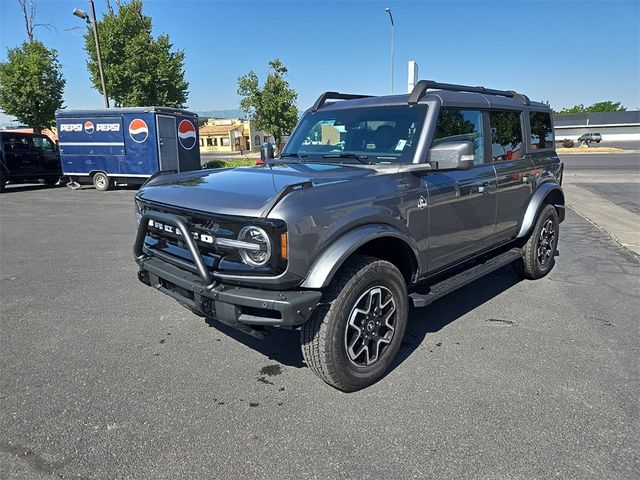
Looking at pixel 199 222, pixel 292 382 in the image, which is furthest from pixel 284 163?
pixel 292 382

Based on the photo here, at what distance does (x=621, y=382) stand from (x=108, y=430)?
335cm

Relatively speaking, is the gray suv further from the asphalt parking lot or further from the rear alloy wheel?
the rear alloy wheel

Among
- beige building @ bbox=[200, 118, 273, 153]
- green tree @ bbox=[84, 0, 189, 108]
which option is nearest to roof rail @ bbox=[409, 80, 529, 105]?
green tree @ bbox=[84, 0, 189, 108]

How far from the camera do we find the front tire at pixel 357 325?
2859 mm

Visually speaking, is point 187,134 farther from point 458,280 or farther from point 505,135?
point 458,280

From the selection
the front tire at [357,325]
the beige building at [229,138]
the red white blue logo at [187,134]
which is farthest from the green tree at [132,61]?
the beige building at [229,138]

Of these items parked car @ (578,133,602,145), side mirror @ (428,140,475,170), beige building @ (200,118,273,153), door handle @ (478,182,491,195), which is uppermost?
beige building @ (200,118,273,153)

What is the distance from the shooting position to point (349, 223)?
2865 millimetres

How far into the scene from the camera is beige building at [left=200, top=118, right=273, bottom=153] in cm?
6988

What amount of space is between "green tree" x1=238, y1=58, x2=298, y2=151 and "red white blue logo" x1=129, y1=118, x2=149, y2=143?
2057 cm

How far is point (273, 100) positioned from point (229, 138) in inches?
1483

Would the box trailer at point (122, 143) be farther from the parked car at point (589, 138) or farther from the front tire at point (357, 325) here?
the parked car at point (589, 138)

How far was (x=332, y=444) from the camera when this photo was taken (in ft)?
8.33

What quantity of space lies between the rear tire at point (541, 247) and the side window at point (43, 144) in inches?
676
